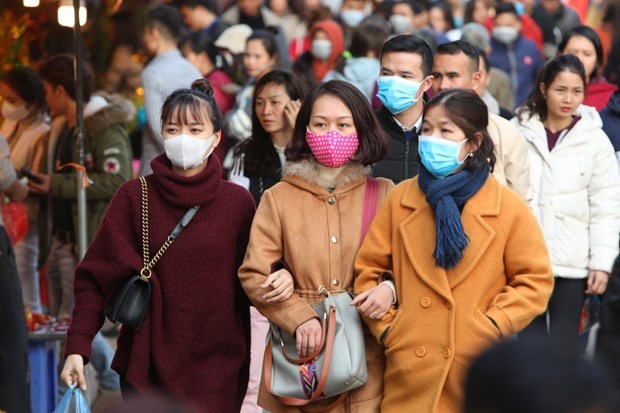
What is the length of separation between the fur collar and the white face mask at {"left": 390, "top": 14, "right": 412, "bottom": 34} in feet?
27.4

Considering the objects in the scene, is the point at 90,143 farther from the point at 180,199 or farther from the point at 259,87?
the point at 180,199

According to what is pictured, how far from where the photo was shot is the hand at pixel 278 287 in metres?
5.62

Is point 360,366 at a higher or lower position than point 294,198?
lower

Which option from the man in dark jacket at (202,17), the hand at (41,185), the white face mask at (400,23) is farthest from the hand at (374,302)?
the man in dark jacket at (202,17)

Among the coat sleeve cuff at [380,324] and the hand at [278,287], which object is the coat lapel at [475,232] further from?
the hand at [278,287]

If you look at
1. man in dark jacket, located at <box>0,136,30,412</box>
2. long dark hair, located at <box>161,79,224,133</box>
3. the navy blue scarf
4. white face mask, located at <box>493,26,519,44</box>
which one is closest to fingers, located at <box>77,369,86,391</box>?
long dark hair, located at <box>161,79,224,133</box>

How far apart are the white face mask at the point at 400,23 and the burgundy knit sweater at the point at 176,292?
8.50 metres

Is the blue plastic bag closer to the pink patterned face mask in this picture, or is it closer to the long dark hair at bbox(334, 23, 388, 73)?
the pink patterned face mask

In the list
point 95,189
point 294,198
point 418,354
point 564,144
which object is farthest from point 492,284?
point 95,189

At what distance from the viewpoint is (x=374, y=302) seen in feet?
18.0

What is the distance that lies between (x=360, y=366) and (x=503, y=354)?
9.40ft

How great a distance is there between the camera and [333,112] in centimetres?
589

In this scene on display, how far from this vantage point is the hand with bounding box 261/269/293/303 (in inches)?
221

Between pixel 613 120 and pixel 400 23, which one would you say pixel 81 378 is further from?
pixel 400 23
